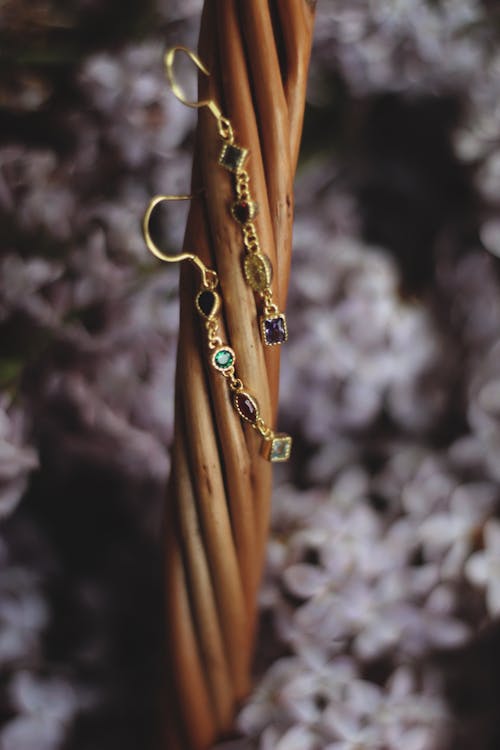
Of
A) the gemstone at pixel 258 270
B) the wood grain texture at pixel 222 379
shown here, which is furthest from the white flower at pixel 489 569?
the gemstone at pixel 258 270

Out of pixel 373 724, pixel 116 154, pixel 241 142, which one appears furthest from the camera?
pixel 116 154

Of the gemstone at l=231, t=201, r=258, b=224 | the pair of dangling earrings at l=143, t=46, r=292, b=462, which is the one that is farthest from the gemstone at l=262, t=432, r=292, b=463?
the gemstone at l=231, t=201, r=258, b=224

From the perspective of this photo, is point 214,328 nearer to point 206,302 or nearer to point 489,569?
point 206,302

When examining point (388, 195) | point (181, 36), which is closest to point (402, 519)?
point (388, 195)

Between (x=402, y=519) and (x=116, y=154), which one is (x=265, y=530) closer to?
(x=402, y=519)

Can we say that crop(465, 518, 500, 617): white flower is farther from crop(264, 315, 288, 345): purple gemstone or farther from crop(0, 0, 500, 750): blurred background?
crop(264, 315, 288, 345): purple gemstone

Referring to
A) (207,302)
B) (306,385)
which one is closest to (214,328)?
(207,302)
